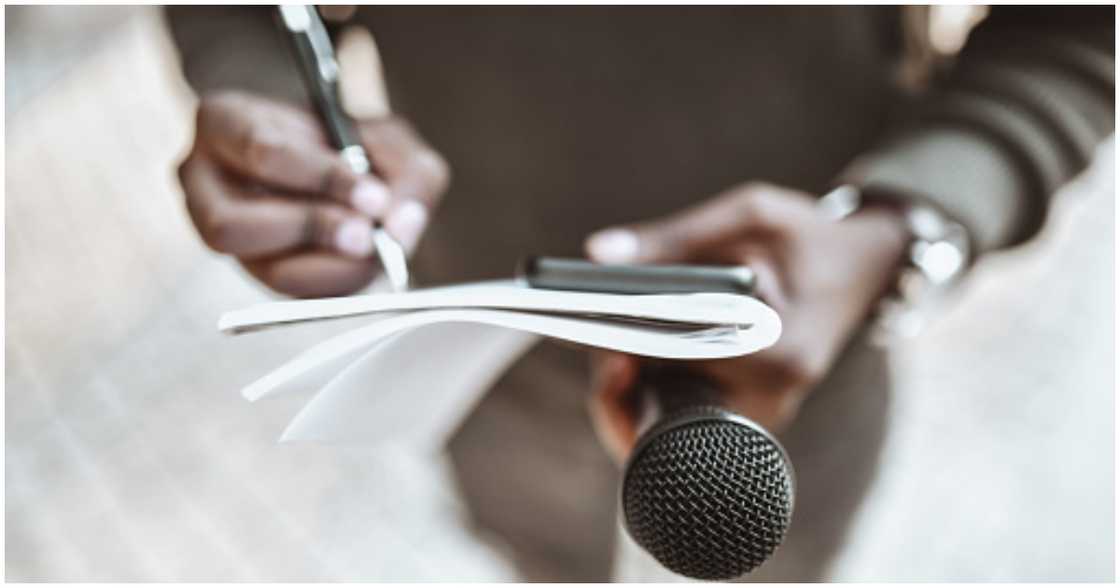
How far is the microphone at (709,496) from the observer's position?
356 mm

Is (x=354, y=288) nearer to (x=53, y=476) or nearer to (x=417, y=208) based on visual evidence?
(x=417, y=208)

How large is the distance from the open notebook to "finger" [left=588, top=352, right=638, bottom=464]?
12cm

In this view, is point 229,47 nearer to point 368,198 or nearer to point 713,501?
point 368,198

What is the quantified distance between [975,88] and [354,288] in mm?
491

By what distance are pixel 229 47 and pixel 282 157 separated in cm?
22

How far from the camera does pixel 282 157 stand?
1.93 feet

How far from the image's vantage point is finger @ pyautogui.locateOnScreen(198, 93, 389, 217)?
58 centimetres

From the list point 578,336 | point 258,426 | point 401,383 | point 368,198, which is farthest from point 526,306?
point 258,426

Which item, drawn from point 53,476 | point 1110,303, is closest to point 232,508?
point 53,476

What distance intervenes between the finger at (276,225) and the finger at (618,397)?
0.16 meters

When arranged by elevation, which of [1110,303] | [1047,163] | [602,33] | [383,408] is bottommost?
[383,408]

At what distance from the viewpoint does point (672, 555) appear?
364mm

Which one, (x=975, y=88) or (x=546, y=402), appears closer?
(x=975, y=88)

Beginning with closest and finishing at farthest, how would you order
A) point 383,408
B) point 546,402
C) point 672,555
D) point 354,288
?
point 672,555, point 383,408, point 354,288, point 546,402
